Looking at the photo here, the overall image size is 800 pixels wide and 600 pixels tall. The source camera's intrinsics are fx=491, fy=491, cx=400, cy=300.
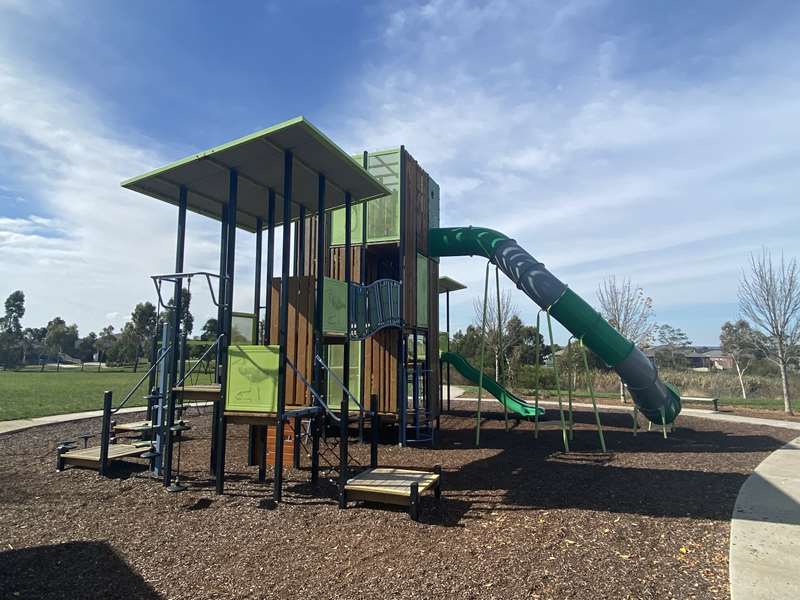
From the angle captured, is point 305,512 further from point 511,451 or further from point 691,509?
point 511,451

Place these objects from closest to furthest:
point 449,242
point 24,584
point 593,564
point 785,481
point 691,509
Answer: point 24,584 → point 593,564 → point 691,509 → point 785,481 → point 449,242

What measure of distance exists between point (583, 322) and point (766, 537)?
7.06 m

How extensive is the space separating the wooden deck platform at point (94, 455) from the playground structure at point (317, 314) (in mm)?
33

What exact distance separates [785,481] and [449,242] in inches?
368

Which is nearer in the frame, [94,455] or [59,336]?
[94,455]

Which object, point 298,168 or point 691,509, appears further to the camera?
point 298,168

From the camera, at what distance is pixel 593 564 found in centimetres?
487

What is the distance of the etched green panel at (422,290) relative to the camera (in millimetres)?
13789

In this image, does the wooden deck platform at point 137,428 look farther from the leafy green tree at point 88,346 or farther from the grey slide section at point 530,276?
the leafy green tree at point 88,346

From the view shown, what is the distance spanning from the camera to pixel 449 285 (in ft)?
69.5

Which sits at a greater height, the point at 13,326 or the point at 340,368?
the point at 13,326

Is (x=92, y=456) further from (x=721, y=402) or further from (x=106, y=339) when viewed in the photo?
(x=106, y=339)

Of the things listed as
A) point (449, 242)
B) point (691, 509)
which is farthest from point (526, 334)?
point (691, 509)

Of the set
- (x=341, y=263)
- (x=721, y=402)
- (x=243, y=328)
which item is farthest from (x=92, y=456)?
(x=721, y=402)
